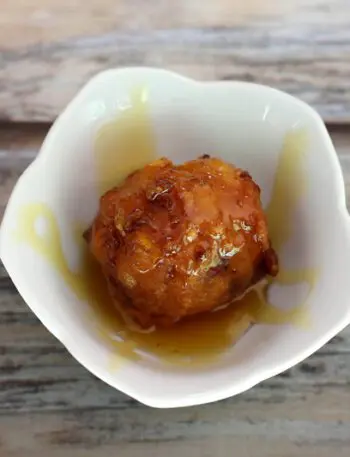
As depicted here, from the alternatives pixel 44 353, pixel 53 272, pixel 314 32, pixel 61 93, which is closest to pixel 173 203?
pixel 53 272

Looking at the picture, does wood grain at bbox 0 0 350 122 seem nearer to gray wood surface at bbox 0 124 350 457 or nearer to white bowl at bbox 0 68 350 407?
white bowl at bbox 0 68 350 407

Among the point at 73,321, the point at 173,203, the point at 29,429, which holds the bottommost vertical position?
the point at 29,429

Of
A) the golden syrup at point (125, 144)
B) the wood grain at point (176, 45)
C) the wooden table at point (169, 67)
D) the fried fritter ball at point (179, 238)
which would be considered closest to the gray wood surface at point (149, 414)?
the wooden table at point (169, 67)

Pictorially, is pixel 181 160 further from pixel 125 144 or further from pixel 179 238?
pixel 179 238

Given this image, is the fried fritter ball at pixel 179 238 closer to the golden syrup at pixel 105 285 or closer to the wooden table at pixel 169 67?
the golden syrup at pixel 105 285

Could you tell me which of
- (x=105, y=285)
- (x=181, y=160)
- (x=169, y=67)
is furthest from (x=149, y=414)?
(x=169, y=67)

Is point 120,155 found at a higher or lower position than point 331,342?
higher

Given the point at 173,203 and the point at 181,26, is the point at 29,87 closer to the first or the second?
the point at 181,26
